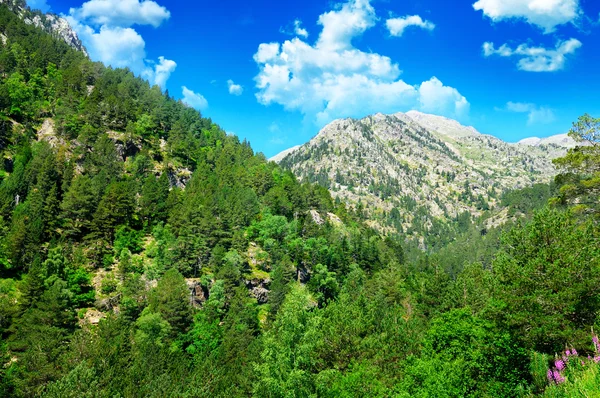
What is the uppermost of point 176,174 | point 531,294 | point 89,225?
point 176,174

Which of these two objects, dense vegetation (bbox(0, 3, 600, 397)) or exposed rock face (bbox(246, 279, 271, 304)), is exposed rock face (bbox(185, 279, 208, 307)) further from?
exposed rock face (bbox(246, 279, 271, 304))

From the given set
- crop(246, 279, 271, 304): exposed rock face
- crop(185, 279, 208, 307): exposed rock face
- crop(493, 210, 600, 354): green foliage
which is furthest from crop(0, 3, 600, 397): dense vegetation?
crop(246, 279, 271, 304): exposed rock face

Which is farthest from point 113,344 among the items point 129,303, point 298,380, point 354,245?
point 354,245

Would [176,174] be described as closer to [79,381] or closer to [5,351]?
[5,351]

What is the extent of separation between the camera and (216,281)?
2712 inches

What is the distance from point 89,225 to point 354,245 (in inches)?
2669

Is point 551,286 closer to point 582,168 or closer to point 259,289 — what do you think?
point 582,168

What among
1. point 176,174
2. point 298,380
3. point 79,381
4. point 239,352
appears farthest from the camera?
point 176,174

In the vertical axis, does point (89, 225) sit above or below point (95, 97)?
below

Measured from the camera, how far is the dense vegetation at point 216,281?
70.9ft

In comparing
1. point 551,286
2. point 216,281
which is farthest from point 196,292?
point 551,286

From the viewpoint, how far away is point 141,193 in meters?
90.6

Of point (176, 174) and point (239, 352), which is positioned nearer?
point (239, 352)

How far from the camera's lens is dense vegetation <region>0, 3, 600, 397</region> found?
2162 centimetres
